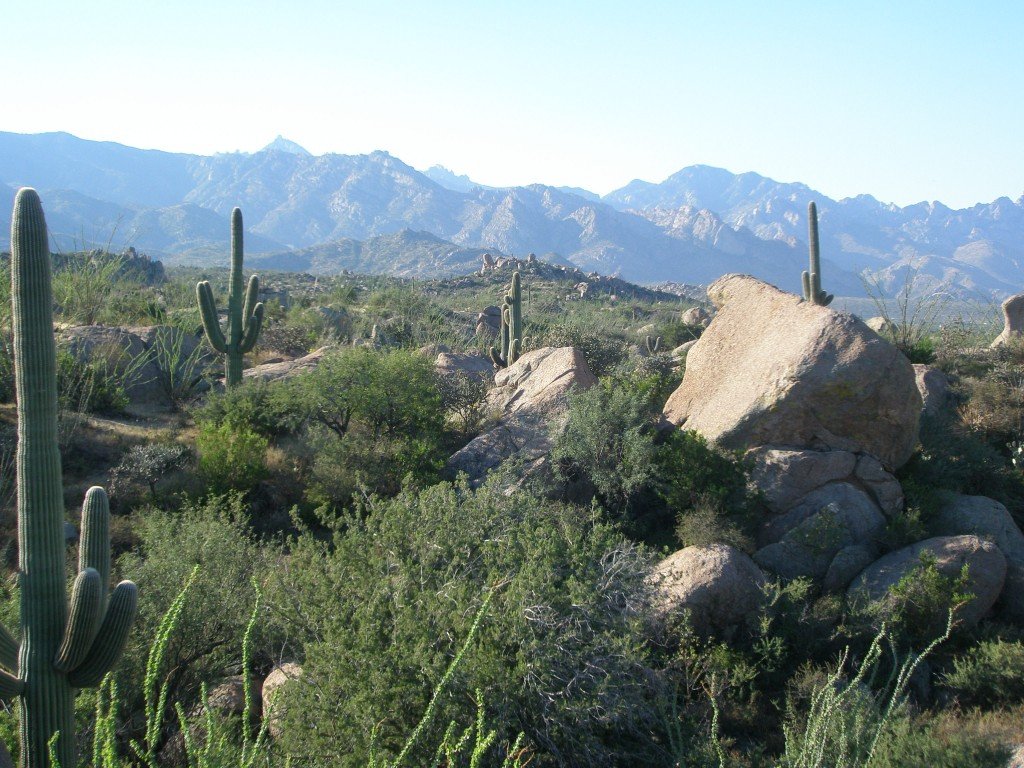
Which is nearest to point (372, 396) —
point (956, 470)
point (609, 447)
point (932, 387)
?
point (609, 447)

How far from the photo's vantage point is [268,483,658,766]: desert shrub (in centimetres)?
447

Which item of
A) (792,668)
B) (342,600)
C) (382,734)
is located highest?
(342,600)

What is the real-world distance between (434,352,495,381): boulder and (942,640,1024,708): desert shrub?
25.0 feet

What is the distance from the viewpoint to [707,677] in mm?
6008

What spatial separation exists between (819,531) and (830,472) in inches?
37.2

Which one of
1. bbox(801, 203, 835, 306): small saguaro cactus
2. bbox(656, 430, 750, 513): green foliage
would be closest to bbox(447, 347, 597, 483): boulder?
bbox(656, 430, 750, 513): green foliage

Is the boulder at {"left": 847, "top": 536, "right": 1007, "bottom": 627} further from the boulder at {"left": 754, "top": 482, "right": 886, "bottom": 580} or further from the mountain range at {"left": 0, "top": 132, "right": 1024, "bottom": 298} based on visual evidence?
the mountain range at {"left": 0, "top": 132, "right": 1024, "bottom": 298}

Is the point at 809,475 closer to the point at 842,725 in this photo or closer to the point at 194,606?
the point at 842,725

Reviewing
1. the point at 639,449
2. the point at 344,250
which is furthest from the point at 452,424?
the point at 344,250

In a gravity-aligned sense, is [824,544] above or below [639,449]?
below

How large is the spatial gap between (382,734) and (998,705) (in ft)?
15.9

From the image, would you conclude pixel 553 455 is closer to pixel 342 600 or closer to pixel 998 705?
pixel 342 600

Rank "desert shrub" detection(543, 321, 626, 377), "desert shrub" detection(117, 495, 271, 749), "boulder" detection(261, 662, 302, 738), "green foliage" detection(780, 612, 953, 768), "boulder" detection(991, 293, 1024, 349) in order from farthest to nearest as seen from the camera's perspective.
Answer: "boulder" detection(991, 293, 1024, 349) → "desert shrub" detection(543, 321, 626, 377) → "desert shrub" detection(117, 495, 271, 749) → "boulder" detection(261, 662, 302, 738) → "green foliage" detection(780, 612, 953, 768)

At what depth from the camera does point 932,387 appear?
1154 cm
